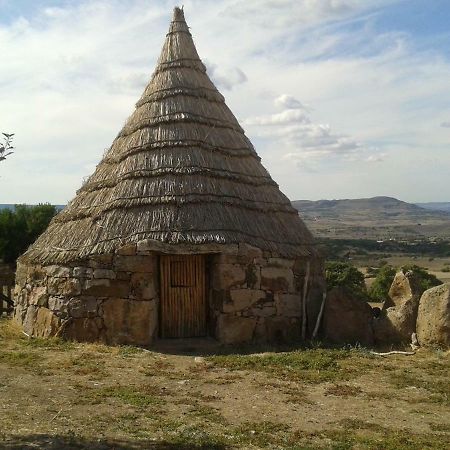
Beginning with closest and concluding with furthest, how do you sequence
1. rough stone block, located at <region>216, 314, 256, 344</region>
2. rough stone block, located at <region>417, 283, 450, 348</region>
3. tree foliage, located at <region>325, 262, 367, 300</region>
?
1. rough stone block, located at <region>417, 283, 450, 348</region>
2. rough stone block, located at <region>216, 314, 256, 344</region>
3. tree foliage, located at <region>325, 262, 367, 300</region>

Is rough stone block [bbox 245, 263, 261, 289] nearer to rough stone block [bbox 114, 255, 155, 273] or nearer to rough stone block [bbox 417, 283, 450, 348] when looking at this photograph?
rough stone block [bbox 114, 255, 155, 273]

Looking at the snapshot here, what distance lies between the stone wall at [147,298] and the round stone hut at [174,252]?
19 millimetres

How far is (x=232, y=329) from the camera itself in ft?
36.5

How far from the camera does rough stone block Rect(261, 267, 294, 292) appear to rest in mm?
11430

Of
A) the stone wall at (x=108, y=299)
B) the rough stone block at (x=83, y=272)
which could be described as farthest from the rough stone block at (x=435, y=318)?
the rough stone block at (x=83, y=272)

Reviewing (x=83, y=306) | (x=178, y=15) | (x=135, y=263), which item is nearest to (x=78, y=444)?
(x=135, y=263)

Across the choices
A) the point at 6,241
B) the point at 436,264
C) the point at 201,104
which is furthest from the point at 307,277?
the point at 436,264

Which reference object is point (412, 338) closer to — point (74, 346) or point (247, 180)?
point (247, 180)

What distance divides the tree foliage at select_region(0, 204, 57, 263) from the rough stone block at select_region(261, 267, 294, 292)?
958cm

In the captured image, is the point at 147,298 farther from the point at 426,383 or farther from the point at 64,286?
the point at 426,383

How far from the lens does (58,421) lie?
6.68 metres

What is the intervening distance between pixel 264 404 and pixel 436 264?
1491 inches

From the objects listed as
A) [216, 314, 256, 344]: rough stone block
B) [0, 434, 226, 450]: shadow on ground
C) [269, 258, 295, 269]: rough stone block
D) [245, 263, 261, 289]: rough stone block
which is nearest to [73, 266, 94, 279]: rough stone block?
[216, 314, 256, 344]: rough stone block

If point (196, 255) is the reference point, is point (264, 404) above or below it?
below
